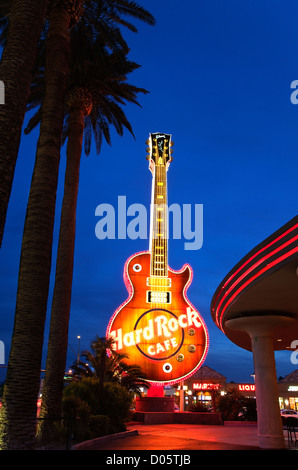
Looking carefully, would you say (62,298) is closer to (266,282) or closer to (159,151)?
(266,282)

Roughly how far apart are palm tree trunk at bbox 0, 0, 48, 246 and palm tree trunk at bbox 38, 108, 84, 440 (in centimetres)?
770

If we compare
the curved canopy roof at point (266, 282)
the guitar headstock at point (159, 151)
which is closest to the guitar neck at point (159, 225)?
the guitar headstock at point (159, 151)

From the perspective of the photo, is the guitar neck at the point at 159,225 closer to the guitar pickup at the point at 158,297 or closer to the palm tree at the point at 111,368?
the guitar pickup at the point at 158,297

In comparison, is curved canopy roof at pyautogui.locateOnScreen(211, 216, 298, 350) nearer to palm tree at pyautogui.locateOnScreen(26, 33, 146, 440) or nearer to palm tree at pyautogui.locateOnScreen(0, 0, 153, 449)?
palm tree at pyautogui.locateOnScreen(0, 0, 153, 449)

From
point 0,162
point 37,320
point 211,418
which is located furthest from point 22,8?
point 211,418

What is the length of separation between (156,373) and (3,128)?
76.0 ft

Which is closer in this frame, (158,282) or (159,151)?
(158,282)

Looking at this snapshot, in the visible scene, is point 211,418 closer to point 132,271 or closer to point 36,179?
point 132,271

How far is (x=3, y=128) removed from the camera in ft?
25.2

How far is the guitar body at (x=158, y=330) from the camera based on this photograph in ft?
91.0

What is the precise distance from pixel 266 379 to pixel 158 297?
15.3 m

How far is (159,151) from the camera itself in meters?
35.6

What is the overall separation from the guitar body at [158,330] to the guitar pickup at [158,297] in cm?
8

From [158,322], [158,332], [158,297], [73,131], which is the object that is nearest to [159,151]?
[158,297]
